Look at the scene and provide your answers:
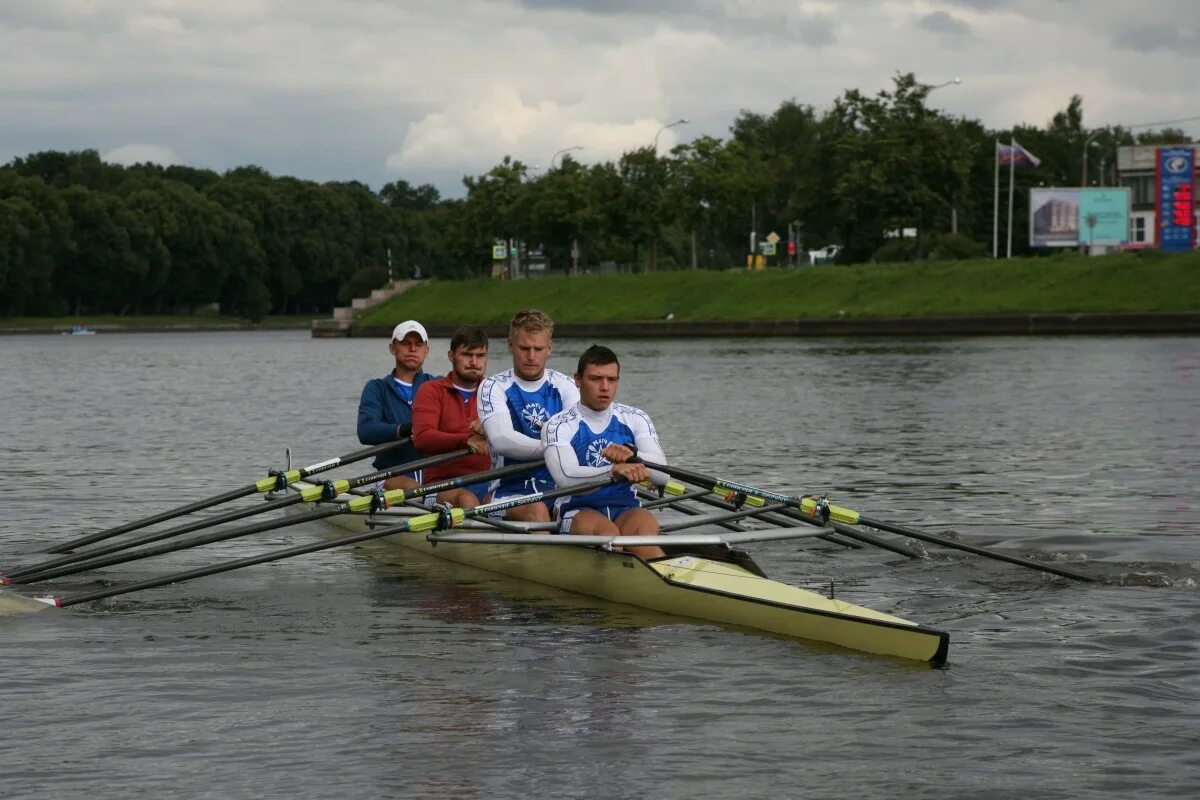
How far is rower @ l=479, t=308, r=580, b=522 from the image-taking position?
11930 millimetres

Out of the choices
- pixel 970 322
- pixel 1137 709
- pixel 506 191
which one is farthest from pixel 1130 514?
pixel 506 191

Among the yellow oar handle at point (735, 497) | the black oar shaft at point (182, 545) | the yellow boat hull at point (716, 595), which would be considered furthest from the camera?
the yellow oar handle at point (735, 497)

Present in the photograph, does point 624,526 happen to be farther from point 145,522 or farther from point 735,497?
point 145,522

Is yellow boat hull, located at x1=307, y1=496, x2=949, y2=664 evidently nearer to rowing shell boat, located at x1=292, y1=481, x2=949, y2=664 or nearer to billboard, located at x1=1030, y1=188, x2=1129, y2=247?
rowing shell boat, located at x1=292, y1=481, x2=949, y2=664

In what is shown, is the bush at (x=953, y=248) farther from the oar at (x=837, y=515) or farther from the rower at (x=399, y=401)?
the oar at (x=837, y=515)

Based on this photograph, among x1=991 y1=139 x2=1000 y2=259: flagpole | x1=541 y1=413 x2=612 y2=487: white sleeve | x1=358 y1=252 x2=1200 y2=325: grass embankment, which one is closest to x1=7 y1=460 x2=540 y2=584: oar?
x1=541 y1=413 x2=612 y2=487: white sleeve

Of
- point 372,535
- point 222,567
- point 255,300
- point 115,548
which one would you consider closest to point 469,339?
Answer: point 372,535

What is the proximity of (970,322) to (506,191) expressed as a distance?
45493mm

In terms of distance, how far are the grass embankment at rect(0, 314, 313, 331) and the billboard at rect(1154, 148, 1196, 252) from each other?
92384 mm

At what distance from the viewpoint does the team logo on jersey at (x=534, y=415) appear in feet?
40.0

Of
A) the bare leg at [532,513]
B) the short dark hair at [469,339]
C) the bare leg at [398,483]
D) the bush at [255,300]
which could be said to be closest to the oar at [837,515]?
the bare leg at [532,513]

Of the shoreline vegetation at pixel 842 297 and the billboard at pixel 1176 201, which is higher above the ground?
the billboard at pixel 1176 201

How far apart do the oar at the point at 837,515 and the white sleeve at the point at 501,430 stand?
107 cm

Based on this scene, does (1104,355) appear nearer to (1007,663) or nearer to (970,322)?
(970,322)
